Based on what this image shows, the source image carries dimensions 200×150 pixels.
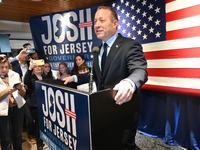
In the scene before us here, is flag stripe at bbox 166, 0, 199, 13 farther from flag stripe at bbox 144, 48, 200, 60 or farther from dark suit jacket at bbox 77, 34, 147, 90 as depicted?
dark suit jacket at bbox 77, 34, 147, 90

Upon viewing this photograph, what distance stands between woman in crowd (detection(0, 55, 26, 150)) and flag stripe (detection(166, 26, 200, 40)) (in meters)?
2.00

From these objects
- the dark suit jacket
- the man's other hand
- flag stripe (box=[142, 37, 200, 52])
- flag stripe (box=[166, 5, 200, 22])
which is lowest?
the man's other hand

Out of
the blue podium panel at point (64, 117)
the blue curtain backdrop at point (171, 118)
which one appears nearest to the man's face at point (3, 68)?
the blue podium panel at point (64, 117)

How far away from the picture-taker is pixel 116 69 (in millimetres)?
979

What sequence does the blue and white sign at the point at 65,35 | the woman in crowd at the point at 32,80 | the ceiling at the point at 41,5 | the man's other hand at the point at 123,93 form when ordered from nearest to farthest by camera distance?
the man's other hand at the point at 123,93 → the woman in crowd at the point at 32,80 → the ceiling at the point at 41,5 → the blue and white sign at the point at 65,35

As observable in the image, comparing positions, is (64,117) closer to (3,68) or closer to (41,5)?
(3,68)

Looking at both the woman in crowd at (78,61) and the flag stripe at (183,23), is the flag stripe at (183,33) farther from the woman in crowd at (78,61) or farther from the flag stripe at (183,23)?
the woman in crowd at (78,61)

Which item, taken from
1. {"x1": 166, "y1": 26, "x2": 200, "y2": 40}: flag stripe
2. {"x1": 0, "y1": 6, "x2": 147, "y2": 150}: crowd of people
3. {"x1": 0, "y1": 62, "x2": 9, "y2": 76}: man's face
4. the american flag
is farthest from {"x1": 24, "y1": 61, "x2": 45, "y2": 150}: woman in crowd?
{"x1": 166, "y1": 26, "x2": 200, "y2": 40}: flag stripe

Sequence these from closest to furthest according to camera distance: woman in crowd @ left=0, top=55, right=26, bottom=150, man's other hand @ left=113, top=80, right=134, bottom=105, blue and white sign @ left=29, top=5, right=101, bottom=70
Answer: man's other hand @ left=113, top=80, right=134, bottom=105 → woman in crowd @ left=0, top=55, right=26, bottom=150 → blue and white sign @ left=29, top=5, right=101, bottom=70

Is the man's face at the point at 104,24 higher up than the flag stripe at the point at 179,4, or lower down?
lower down

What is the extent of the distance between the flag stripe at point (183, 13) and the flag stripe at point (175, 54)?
0.42 meters

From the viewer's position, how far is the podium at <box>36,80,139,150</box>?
0.63 meters

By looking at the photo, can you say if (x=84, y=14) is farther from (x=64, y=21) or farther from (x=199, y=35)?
(x=199, y=35)

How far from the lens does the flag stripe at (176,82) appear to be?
1956 millimetres
